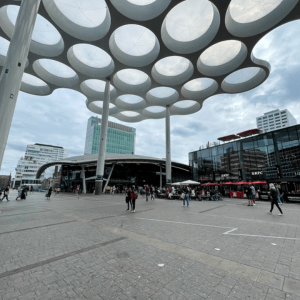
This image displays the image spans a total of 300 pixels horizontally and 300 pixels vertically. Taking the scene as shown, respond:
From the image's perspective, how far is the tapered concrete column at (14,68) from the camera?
896 cm

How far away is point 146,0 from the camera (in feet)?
67.4

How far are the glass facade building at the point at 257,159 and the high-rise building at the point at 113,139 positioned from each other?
68418 millimetres

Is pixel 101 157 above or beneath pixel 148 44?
beneath

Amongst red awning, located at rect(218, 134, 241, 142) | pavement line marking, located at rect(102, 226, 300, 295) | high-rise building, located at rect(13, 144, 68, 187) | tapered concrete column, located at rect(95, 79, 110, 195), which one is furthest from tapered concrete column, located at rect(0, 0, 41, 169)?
high-rise building, located at rect(13, 144, 68, 187)

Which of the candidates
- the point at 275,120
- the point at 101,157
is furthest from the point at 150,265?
the point at 275,120

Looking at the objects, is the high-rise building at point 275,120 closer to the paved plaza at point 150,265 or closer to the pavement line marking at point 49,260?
the paved plaza at point 150,265

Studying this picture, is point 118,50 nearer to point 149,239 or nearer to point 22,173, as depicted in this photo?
point 149,239

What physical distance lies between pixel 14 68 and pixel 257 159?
36819mm

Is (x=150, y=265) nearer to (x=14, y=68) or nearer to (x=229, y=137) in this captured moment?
(x=14, y=68)

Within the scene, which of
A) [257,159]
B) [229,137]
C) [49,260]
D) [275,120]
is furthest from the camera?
[275,120]

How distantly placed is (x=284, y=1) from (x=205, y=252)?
28.7 metres

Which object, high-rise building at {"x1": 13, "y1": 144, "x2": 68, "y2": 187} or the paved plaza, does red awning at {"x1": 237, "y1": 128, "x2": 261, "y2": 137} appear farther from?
high-rise building at {"x1": 13, "y1": 144, "x2": 68, "y2": 187}

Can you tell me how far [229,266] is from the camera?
3.41m

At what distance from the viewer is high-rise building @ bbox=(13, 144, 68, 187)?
110812 millimetres
